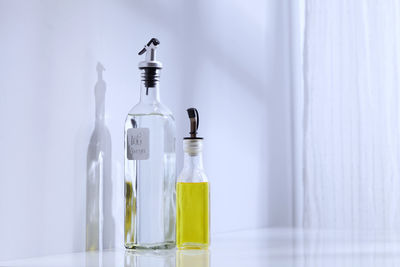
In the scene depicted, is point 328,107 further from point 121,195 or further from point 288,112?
point 121,195

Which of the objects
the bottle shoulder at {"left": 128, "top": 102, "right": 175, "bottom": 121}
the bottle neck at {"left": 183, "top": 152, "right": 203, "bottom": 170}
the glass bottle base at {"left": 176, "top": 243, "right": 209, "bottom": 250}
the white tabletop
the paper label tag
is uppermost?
the bottle shoulder at {"left": 128, "top": 102, "right": 175, "bottom": 121}

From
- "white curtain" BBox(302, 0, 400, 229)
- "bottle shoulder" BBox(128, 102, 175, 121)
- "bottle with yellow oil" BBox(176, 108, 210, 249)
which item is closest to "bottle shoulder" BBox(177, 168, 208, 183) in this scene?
"bottle with yellow oil" BBox(176, 108, 210, 249)

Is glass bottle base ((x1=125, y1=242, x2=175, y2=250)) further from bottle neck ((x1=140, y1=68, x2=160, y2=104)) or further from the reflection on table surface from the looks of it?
bottle neck ((x1=140, y1=68, x2=160, y2=104))

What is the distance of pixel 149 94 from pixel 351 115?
0.92 meters

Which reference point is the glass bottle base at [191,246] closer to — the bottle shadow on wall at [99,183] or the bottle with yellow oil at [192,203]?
the bottle with yellow oil at [192,203]

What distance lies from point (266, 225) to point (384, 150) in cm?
43

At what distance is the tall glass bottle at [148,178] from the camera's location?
918mm

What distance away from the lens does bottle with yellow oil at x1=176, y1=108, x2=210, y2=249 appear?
96 centimetres

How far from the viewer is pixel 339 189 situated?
5.54ft

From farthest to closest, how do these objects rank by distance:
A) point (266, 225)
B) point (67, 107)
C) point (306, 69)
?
1. point (306, 69)
2. point (266, 225)
3. point (67, 107)

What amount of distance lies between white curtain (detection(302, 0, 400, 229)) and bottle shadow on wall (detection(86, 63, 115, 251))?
0.91 meters

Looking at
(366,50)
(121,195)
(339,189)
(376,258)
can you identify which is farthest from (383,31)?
(121,195)

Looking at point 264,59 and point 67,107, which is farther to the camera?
point 264,59

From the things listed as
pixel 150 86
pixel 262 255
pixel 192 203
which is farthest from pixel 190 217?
pixel 150 86
